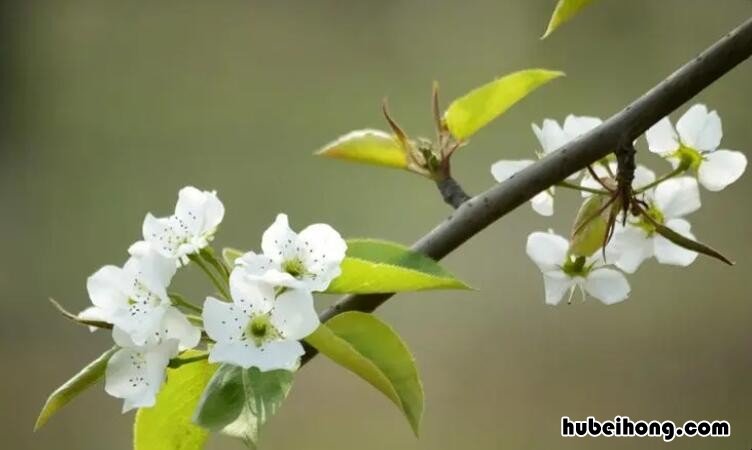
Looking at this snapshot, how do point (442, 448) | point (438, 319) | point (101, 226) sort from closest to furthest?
point (442, 448)
point (438, 319)
point (101, 226)

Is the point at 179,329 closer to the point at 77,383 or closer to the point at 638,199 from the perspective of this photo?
the point at 77,383

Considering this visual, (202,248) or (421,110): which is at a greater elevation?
(421,110)

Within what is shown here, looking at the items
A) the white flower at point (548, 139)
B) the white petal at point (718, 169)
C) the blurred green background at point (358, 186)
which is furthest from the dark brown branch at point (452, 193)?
the blurred green background at point (358, 186)

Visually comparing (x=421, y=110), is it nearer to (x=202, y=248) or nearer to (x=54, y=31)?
(x=54, y=31)

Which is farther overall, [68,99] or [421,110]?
[68,99]

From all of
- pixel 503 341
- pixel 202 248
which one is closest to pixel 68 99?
pixel 503 341

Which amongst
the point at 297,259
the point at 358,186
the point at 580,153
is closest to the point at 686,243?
the point at 580,153
